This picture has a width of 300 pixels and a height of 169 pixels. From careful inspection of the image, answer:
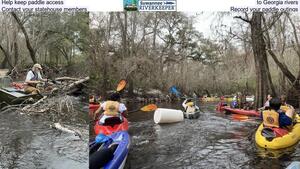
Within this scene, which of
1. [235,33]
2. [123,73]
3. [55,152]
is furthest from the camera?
[235,33]

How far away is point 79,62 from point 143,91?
0.61m

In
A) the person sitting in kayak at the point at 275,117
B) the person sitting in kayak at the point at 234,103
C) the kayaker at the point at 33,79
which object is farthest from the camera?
the person sitting in kayak at the point at 275,117

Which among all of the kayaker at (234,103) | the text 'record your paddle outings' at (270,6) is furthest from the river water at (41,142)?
the text 'record your paddle outings' at (270,6)

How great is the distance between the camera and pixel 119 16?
106 inches

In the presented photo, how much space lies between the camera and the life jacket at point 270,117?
326 centimetres

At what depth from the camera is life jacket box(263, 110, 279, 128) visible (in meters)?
3.26

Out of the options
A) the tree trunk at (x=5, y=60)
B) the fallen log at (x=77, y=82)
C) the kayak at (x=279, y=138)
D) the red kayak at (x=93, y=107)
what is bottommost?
the kayak at (x=279, y=138)

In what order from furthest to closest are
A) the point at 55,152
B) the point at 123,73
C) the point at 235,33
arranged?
the point at 235,33
the point at 123,73
the point at 55,152

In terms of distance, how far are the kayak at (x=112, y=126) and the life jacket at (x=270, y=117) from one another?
49.0 inches

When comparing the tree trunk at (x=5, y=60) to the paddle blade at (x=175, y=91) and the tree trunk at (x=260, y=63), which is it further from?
the tree trunk at (x=260, y=63)

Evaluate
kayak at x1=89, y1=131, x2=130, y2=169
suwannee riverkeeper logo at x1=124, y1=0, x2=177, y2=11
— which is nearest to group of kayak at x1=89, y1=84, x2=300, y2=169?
kayak at x1=89, y1=131, x2=130, y2=169

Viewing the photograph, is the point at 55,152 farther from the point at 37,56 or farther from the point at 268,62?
the point at 268,62

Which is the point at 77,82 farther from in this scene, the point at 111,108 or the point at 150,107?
the point at 150,107

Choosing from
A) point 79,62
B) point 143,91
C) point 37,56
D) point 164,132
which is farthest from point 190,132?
point 37,56
